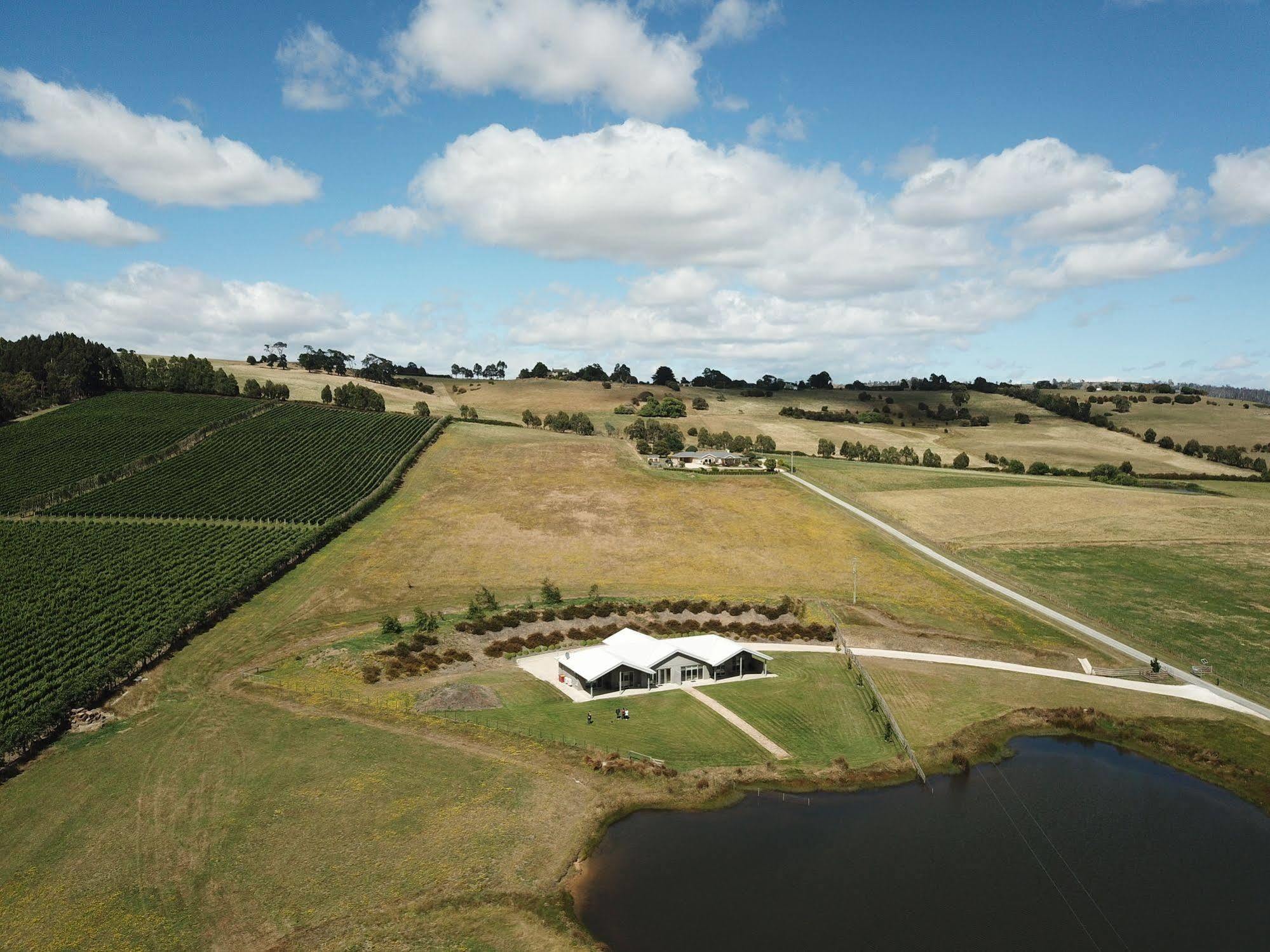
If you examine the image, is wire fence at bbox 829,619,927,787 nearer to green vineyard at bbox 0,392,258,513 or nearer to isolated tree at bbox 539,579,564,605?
isolated tree at bbox 539,579,564,605

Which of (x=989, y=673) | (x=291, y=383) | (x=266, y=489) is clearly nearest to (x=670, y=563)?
(x=989, y=673)

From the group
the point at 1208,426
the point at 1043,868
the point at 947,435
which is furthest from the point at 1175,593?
the point at 1208,426

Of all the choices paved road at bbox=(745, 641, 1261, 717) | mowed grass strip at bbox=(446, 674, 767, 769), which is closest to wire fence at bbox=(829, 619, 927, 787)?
paved road at bbox=(745, 641, 1261, 717)

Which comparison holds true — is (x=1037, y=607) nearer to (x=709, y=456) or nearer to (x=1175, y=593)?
(x=1175, y=593)

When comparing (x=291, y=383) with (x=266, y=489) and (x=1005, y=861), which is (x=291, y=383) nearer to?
(x=266, y=489)

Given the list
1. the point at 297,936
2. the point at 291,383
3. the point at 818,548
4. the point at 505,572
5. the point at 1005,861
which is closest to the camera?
the point at 297,936

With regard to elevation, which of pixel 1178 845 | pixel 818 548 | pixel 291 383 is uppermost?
pixel 291 383
